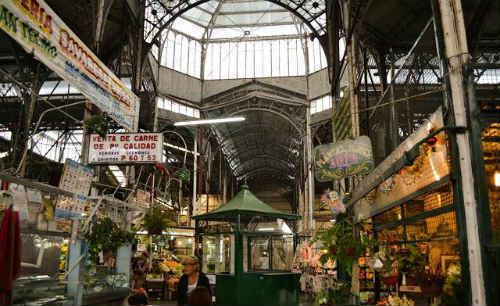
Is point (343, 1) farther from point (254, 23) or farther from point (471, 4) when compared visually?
point (254, 23)

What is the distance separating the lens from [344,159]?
31.0 ft

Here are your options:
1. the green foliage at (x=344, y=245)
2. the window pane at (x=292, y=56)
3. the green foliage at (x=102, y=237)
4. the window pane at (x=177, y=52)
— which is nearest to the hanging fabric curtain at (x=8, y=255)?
the green foliage at (x=102, y=237)

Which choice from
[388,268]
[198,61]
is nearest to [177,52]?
[198,61]

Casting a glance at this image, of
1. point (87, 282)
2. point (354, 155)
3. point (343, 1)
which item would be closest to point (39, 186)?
point (87, 282)

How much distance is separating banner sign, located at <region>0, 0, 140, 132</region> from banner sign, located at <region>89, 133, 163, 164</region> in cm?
152

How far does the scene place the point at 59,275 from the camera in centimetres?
881

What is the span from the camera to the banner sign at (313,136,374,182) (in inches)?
361

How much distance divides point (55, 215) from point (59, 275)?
1711 millimetres

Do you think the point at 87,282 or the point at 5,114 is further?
the point at 5,114

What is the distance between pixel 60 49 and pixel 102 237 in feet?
14.5

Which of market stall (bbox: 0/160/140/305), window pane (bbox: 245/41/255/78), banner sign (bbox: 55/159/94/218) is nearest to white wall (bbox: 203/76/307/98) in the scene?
window pane (bbox: 245/41/255/78)

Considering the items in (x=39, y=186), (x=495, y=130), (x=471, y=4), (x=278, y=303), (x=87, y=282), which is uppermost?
(x=471, y=4)

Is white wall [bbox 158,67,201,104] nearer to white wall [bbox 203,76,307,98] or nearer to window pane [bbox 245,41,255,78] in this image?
white wall [bbox 203,76,307,98]

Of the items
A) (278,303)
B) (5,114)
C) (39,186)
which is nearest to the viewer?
(39,186)
